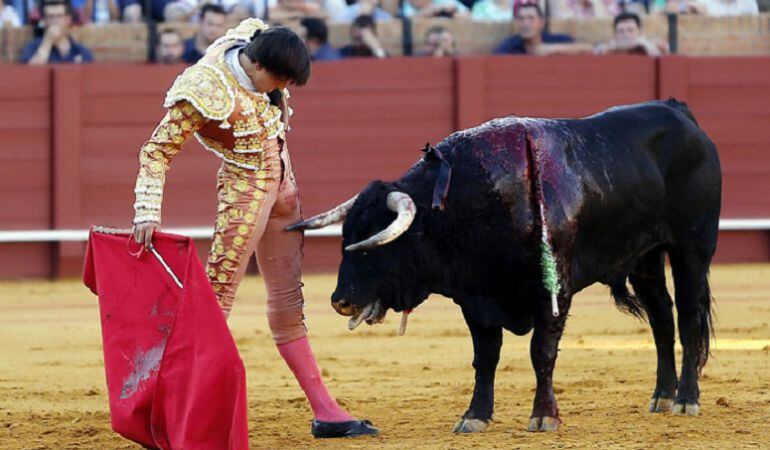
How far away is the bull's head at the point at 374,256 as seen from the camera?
3.89m

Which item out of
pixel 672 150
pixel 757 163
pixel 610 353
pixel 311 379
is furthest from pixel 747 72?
pixel 311 379

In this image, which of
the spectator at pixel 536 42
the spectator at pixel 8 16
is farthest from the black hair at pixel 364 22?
the spectator at pixel 8 16

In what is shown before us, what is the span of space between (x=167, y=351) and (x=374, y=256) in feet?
2.00

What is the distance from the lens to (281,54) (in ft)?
12.0

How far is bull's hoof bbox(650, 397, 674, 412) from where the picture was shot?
4379 millimetres

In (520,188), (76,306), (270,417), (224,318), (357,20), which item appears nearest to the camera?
(224,318)

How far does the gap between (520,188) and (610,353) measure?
1.96 m

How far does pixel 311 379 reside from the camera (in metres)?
4.04

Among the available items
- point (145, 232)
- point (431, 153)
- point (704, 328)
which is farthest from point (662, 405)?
point (145, 232)

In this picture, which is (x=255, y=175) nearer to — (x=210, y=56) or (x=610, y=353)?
(x=210, y=56)

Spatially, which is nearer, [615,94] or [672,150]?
[672,150]

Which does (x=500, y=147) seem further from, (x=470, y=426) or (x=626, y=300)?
(x=626, y=300)

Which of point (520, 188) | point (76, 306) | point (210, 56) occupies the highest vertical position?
point (210, 56)

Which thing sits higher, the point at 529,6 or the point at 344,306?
the point at 529,6
